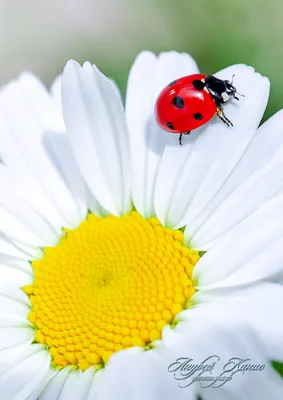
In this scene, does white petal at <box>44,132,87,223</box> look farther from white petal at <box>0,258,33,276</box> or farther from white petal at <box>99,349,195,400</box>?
white petal at <box>99,349,195,400</box>

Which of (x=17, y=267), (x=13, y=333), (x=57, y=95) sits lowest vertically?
(x=13, y=333)

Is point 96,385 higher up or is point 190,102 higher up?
point 190,102

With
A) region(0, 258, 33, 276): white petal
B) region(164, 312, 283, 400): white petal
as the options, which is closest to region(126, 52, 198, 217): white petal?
region(0, 258, 33, 276): white petal

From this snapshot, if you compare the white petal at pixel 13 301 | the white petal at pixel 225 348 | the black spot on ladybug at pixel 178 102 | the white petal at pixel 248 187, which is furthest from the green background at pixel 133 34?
the white petal at pixel 225 348

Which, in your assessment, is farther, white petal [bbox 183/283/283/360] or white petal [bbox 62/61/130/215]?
white petal [bbox 62/61/130/215]

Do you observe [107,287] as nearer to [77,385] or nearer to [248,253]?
[77,385]

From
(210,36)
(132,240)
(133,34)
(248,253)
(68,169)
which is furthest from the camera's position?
(133,34)

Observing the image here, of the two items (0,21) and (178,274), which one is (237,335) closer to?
(178,274)

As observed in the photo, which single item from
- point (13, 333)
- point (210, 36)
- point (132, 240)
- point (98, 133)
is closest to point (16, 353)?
point (13, 333)
